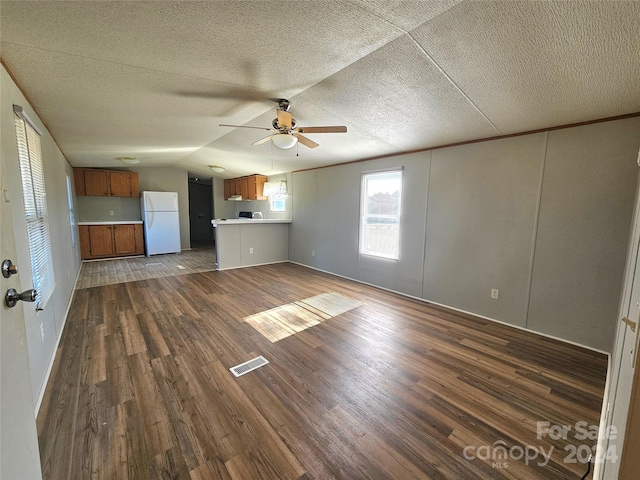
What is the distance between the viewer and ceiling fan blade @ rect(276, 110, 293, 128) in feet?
8.41

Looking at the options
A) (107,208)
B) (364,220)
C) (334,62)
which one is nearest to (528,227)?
(364,220)

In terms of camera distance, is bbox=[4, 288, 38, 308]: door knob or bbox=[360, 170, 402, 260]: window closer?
bbox=[4, 288, 38, 308]: door knob

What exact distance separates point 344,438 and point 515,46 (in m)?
2.60

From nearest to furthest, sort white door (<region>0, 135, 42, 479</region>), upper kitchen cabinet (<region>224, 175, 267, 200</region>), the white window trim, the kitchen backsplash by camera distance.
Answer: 1. white door (<region>0, 135, 42, 479</region>)
2. the white window trim
3. the kitchen backsplash
4. upper kitchen cabinet (<region>224, 175, 267, 200</region>)

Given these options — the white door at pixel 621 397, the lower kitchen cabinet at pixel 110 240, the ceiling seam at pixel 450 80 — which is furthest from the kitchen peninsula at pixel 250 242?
the white door at pixel 621 397

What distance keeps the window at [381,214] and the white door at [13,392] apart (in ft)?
12.8

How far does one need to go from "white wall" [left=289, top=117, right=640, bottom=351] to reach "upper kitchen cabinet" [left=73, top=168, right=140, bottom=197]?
663 centimetres

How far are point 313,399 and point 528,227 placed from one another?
281 centimetres

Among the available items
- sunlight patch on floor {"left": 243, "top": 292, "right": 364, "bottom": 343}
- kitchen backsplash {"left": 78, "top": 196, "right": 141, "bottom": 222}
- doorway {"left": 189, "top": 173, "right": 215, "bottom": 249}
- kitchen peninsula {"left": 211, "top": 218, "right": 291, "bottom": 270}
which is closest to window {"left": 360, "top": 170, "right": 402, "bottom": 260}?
sunlight patch on floor {"left": 243, "top": 292, "right": 364, "bottom": 343}

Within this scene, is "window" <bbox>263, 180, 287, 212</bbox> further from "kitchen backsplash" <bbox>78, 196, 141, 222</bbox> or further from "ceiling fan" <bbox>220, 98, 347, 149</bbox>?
"kitchen backsplash" <bbox>78, 196, 141, 222</bbox>

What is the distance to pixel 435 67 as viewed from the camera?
192 cm

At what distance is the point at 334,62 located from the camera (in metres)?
1.97

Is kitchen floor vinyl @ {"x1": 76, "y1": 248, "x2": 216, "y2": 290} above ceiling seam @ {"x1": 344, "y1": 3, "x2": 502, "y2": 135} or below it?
below

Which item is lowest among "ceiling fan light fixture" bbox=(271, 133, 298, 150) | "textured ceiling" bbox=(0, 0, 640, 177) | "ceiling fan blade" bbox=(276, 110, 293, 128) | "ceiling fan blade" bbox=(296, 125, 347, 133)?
"ceiling fan light fixture" bbox=(271, 133, 298, 150)
